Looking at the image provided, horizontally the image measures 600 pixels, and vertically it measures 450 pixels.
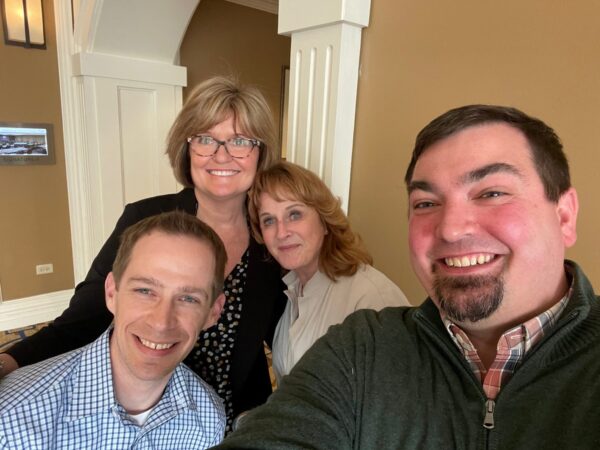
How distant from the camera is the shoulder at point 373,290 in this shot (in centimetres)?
116

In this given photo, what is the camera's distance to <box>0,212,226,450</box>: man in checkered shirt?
3.10 feet

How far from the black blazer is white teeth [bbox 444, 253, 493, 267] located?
31.4 inches

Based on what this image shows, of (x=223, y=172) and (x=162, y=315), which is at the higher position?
(x=223, y=172)

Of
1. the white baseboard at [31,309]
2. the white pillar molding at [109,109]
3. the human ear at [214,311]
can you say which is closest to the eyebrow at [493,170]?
the human ear at [214,311]

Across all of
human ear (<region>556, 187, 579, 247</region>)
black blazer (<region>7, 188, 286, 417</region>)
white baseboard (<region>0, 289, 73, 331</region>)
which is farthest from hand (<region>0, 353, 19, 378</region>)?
white baseboard (<region>0, 289, 73, 331</region>)

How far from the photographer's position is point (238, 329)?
1.36m

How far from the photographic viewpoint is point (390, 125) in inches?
51.1

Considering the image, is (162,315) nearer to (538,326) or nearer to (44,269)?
(538,326)

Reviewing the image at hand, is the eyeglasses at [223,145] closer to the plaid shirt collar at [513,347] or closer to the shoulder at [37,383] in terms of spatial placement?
the shoulder at [37,383]

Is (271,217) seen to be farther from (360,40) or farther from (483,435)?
(483,435)

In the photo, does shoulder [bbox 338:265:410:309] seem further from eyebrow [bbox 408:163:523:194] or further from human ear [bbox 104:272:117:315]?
human ear [bbox 104:272:117:315]

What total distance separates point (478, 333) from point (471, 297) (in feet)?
0.34

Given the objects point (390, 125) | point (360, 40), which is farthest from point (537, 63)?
point (360, 40)

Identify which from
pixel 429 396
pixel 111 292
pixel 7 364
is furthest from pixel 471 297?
pixel 7 364
